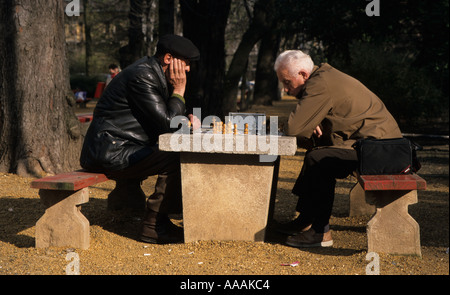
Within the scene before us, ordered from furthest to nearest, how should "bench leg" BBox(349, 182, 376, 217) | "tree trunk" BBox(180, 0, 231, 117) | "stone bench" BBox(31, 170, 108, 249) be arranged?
1. "tree trunk" BBox(180, 0, 231, 117)
2. "bench leg" BBox(349, 182, 376, 217)
3. "stone bench" BBox(31, 170, 108, 249)

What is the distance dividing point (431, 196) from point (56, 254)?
4838 millimetres

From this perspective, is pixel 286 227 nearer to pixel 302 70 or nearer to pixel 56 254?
pixel 302 70

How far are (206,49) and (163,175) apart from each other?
7.76 metres

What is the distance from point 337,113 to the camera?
4.82m

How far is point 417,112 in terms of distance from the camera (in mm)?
16016

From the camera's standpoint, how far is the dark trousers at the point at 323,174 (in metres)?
4.71

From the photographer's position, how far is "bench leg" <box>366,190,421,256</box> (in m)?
4.39

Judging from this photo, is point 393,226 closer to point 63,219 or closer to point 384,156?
point 384,156

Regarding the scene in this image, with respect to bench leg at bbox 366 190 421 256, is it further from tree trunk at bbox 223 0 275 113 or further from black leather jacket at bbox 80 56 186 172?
tree trunk at bbox 223 0 275 113

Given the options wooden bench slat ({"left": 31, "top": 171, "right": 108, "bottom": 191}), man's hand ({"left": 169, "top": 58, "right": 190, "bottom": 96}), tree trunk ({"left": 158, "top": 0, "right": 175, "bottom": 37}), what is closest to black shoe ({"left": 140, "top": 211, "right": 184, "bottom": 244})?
wooden bench slat ({"left": 31, "top": 171, "right": 108, "bottom": 191})

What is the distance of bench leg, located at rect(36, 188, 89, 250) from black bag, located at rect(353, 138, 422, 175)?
2126 millimetres

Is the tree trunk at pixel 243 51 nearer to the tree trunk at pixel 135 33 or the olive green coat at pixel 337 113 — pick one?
the tree trunk at pixel 135 33

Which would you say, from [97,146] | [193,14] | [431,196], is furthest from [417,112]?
[97,146]

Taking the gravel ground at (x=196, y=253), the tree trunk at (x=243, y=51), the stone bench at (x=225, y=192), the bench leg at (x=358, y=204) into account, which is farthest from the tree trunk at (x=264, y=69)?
the stone bench at (x=225, y=192)
